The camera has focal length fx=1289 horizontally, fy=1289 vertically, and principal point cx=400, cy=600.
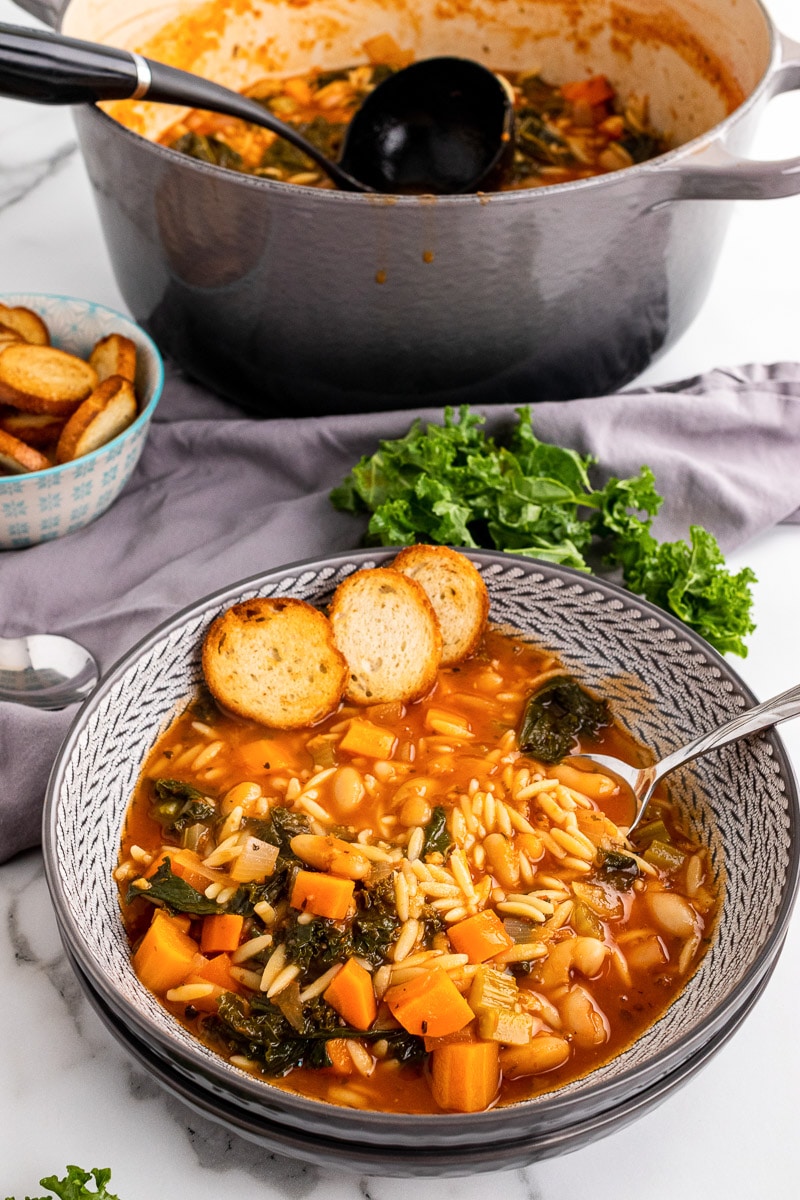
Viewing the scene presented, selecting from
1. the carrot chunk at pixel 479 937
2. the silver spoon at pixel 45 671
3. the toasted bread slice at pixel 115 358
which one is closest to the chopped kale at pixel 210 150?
the toasted bread slice at pixel 115 358

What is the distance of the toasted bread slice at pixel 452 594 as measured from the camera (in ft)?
9.15

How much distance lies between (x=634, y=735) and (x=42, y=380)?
1737mm

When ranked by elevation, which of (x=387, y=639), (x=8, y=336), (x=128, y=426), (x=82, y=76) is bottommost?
(x=387, y=639)

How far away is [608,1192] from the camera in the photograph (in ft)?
7.09

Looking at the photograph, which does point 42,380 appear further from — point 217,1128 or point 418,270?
point 217,1128

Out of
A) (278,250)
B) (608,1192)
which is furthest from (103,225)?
(608,1192)

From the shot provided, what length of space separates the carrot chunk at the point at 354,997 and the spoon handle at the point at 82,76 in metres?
2.15

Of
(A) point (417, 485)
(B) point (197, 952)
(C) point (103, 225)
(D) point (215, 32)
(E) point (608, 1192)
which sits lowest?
(E) point (608, 1192)

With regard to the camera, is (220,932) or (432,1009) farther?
(220,932)

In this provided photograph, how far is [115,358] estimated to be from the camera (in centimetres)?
340

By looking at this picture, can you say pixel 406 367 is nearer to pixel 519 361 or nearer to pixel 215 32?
pixel 519 361

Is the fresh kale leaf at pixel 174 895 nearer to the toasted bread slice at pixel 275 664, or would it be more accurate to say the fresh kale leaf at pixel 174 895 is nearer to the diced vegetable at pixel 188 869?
the diced vegetable at pixel 188 869

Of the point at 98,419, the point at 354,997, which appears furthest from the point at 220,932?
the point at 98,419

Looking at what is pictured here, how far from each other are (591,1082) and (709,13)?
3353 mm
